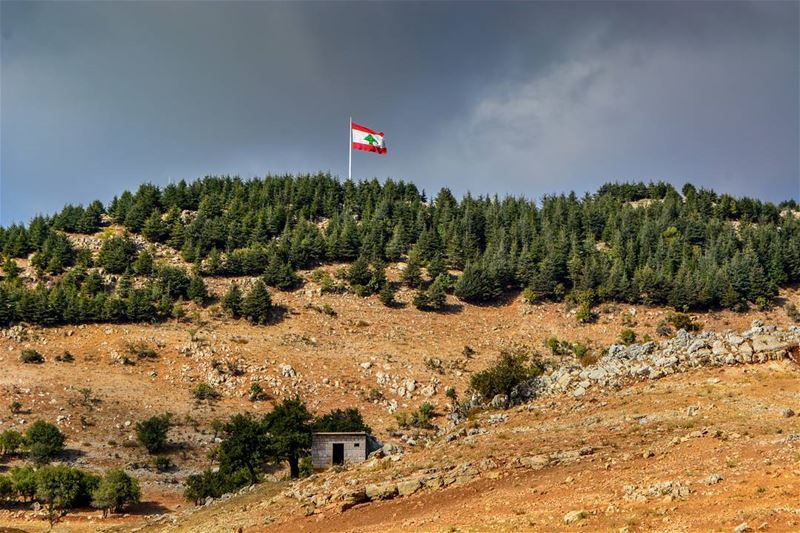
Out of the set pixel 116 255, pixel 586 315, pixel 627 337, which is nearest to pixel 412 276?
pixel 586 315

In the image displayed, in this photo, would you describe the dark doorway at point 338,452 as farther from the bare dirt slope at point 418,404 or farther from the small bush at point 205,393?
the small bush at point 205,393

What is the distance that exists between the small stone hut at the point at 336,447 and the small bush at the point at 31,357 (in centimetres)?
4634

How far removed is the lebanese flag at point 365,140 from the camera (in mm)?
126750

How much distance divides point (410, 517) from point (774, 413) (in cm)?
1914

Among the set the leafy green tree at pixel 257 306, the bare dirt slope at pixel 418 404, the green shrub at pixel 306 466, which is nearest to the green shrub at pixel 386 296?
the bare dirt slope at pixel 418 404

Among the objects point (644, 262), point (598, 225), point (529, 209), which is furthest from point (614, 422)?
point (529, 209)

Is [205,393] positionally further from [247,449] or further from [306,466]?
[247,449]

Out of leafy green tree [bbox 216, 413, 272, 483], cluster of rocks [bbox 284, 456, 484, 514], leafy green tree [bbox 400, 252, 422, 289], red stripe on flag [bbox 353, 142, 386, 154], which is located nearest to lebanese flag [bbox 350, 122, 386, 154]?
red stripe on flag [bbox 353, 142, 386, 154]

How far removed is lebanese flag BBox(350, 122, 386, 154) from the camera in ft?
416

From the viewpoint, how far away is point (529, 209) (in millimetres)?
141375

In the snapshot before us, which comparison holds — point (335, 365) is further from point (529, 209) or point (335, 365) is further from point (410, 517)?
point (529, 209)

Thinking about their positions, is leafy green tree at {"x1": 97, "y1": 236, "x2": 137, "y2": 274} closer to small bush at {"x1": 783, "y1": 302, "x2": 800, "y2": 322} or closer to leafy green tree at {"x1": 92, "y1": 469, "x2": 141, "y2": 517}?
leafy green tree at {"x1": 92, "y1": 469, "x2": 141, "y2": 517}

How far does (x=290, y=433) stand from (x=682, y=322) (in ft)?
191

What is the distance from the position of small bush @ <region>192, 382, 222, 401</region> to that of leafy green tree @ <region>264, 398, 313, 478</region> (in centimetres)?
2414
